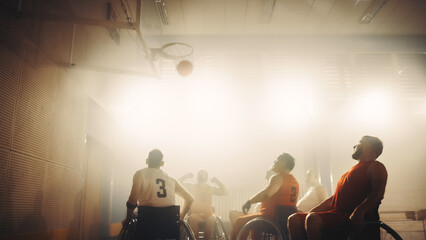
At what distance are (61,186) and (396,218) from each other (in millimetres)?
6244

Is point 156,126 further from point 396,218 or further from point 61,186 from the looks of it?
point 396,218

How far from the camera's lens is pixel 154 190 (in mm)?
2914

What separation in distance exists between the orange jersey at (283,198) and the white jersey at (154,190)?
0.90 metres

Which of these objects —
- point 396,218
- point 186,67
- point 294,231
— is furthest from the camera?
point 396,218

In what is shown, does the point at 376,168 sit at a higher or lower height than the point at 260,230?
higher

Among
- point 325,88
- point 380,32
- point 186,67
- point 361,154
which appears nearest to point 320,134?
point 325,88

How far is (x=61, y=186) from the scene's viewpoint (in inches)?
146

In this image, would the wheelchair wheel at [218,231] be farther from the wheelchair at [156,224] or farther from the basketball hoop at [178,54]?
the basketball hoop at [178,54]

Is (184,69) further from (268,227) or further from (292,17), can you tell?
(268,227)

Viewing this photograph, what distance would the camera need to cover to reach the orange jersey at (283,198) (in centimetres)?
310

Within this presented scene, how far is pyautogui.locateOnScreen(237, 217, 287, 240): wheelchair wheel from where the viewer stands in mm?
2846

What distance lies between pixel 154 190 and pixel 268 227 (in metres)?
1.05

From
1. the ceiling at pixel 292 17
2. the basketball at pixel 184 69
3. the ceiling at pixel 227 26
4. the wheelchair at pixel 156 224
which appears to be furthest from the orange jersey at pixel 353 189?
the ceiling at pixel 292 17

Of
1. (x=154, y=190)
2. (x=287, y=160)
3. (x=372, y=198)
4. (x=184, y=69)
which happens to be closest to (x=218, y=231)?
(x=287, y=160)
